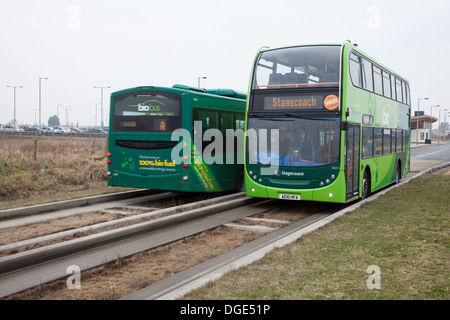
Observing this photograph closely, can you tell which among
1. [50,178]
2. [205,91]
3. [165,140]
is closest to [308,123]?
[165,140]

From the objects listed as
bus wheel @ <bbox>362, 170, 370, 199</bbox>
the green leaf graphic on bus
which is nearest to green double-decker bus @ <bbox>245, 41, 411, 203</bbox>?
bus wheel @ <bbox>362, 170, 370, 199</bbox>

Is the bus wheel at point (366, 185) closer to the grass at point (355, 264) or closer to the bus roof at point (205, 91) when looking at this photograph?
the grass at point (355, 264)

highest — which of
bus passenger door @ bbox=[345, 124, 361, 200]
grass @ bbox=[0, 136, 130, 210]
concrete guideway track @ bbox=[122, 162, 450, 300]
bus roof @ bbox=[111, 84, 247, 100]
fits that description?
bus roof @ bbox=[111, 84, 247, 100]

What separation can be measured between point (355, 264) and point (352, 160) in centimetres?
588

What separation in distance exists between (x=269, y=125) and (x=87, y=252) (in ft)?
19.1

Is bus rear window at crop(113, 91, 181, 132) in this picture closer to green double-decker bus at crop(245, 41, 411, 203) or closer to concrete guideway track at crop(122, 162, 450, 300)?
green double-decker bus at crop(245, 41, 411, 203)

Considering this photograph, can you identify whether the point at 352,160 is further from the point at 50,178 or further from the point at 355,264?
the point at 50,178

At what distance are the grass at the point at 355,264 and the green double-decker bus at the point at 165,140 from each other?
4.37 meters

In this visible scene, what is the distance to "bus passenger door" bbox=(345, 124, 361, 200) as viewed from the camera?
11365 mm

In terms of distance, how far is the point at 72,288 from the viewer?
584 centimetres

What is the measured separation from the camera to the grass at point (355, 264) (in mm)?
5109

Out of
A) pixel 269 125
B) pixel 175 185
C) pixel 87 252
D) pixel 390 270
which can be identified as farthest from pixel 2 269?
pixel 269 125

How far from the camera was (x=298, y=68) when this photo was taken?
11.4 metres

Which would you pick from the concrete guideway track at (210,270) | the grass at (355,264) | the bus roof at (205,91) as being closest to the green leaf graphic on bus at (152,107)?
the bus roof at (205,91)
